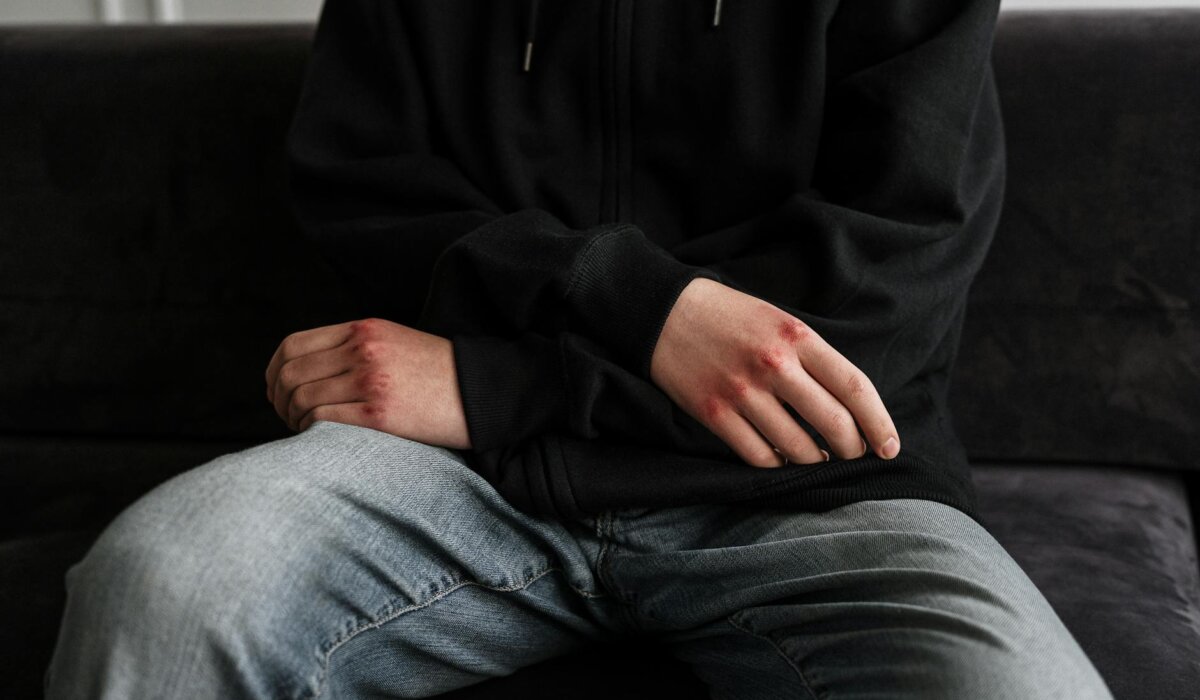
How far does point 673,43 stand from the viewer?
1.00 meters

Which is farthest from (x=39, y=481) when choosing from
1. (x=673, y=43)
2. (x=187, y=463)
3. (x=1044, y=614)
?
(x=1044, y=614)

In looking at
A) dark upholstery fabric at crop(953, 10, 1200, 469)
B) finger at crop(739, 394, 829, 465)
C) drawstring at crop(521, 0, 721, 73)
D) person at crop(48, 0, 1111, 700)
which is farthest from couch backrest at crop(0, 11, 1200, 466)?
finger at crop(739, 394, 829, 465)

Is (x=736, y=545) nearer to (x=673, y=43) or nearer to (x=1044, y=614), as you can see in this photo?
(x=1044, y=614)

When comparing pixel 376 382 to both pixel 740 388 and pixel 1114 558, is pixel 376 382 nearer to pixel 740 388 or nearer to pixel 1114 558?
pixel 740 388

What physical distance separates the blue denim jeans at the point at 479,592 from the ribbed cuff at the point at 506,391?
4cm

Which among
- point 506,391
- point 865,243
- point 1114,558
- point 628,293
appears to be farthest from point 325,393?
point 1114,558

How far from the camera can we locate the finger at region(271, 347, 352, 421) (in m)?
0.87

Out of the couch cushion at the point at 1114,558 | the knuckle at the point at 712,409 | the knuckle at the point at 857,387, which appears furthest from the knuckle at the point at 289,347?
the couch cushion at the point at 1114,558

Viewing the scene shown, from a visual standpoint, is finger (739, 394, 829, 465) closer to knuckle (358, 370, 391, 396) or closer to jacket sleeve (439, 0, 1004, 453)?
jacket sleeve (439, 0, 1004, 453)

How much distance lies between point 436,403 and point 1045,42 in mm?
868

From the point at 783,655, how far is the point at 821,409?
179 millimetres

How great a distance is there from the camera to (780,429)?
0.80m

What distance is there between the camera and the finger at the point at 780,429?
0.80 m

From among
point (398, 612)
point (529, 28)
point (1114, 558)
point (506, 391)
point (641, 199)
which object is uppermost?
point (529, 28)
